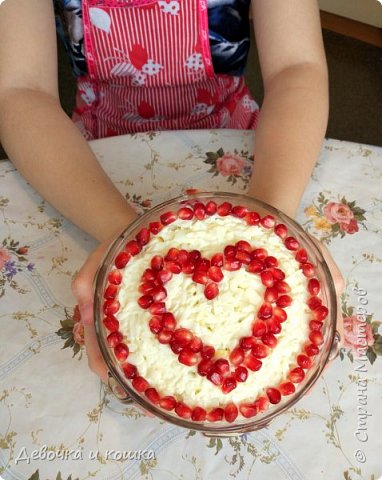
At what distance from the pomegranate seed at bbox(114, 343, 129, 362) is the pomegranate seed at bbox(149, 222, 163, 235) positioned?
124 millimetres

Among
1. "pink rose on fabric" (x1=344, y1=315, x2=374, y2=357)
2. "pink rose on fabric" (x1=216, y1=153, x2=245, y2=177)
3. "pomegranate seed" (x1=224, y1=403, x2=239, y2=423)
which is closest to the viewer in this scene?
"pomegranate seed" (x1=224, y1=403, x2=239, y2=423)

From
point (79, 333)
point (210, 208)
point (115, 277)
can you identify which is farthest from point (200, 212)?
point (79, 333)

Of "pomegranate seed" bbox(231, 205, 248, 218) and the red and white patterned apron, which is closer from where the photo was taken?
"pomegranate seed" bbox(231, 205, 248, 218)

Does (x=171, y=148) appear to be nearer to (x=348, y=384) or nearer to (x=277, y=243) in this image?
(x=277, y=243)

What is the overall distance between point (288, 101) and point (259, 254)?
34 cm

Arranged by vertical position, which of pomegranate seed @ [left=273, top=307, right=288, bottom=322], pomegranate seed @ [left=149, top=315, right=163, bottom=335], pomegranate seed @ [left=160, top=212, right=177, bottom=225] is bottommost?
pomegranate seed @ [left=149, top=315, right=163, bottom=335]

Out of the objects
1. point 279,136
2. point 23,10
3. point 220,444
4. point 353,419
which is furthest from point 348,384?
point 23,10

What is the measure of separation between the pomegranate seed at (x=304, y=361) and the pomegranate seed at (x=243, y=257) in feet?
0.34

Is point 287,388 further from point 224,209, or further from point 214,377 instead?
point 224,209

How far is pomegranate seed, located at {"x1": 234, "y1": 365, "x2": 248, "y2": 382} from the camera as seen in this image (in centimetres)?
45

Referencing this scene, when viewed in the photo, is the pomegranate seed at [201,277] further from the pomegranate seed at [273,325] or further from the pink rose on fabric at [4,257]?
the pink rose on fabric at [4,257]

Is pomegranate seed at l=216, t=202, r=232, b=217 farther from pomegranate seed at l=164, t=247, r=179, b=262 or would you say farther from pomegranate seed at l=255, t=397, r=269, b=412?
pomegranate seed at l=255, t=397, r=269, b=412

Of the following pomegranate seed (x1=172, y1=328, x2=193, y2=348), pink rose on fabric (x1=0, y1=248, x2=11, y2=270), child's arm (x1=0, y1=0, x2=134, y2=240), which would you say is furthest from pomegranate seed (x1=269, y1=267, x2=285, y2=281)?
pink rose on fabric (x1=0, y1=248, x2=11, y2=270)

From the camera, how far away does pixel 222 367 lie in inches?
17.7
